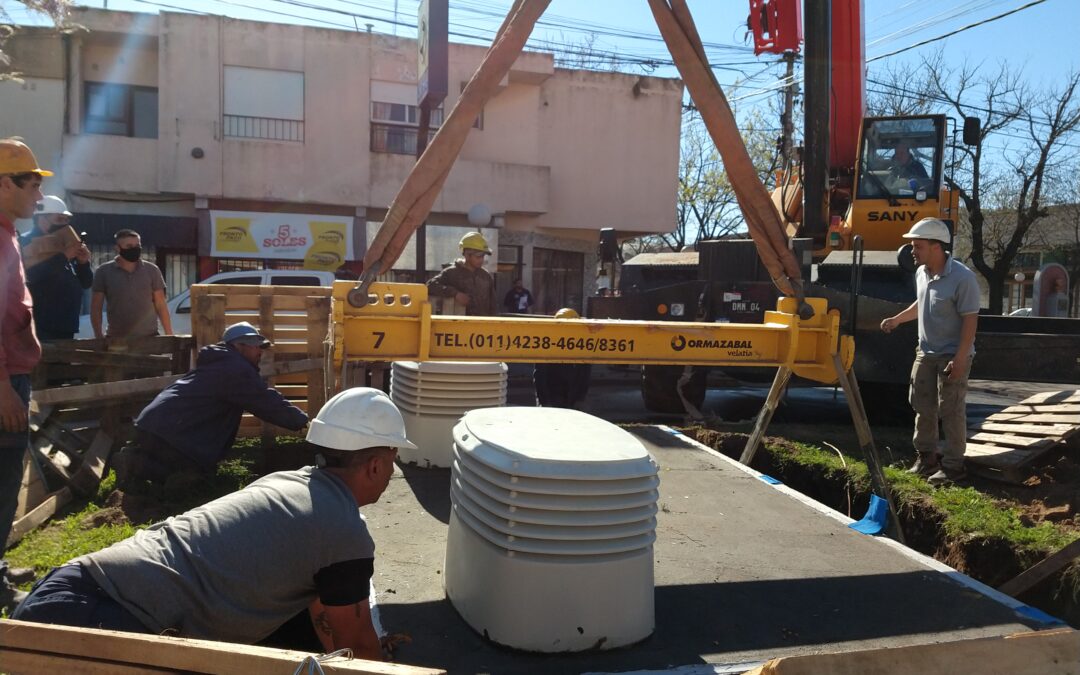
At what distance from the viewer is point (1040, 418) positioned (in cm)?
700

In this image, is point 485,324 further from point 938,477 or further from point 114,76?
point 114,76

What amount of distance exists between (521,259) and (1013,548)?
54.7 ft

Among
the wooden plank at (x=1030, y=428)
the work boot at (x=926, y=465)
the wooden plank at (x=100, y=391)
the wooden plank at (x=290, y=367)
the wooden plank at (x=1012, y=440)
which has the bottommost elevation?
the work boot at (x=926, y=465)

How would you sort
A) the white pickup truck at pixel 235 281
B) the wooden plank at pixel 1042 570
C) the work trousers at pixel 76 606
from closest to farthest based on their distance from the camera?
1. the work trousers at pixel 76 606
2. the wooden plank at pixel 1042 570
3. the white pickup truck at pixel 235 281

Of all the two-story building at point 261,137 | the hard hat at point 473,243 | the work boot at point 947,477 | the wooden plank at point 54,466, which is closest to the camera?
the wooden plank at point 54,466

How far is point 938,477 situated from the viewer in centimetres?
621

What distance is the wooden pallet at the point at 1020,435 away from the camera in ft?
20.5

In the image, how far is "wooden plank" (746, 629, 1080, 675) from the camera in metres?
2.20

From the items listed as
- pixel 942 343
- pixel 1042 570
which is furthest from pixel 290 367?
pixel 1042 570

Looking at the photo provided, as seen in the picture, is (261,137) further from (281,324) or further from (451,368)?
(451,368)

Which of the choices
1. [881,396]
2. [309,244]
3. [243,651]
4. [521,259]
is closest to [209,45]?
[309,244]

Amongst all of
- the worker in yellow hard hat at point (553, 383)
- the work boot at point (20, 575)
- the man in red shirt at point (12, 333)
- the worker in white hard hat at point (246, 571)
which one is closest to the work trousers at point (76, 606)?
the worker in white hard hat at point (246, 571)

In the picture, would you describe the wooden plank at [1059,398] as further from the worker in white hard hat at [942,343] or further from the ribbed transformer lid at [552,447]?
the ribbed transformer lid at [552,447]

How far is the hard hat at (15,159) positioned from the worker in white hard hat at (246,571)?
213cm
